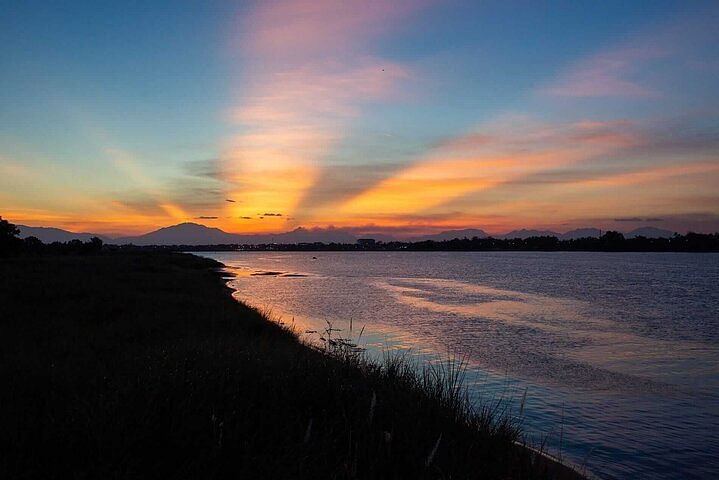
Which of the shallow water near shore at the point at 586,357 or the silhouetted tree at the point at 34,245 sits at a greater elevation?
the silhouetted tree at the point at 34,245

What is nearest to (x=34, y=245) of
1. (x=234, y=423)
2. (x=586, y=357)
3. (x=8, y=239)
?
(x=8, y=239)

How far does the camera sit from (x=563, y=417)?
14594mm

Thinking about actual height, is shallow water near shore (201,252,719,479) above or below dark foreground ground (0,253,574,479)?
below

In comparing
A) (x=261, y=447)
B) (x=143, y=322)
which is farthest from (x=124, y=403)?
(x=143, y=322)

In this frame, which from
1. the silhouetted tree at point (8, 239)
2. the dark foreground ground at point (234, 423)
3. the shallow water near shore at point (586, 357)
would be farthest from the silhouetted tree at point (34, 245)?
the dark foreground ground at point (234, 423)

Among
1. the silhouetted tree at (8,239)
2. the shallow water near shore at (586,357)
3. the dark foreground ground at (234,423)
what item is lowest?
the shallow water near shore at (586,357)

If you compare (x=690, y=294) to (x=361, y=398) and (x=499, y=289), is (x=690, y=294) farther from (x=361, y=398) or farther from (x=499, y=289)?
(x=361, y=398)

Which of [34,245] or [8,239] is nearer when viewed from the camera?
[8,239]

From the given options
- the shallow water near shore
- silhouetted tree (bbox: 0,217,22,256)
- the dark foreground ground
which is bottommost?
the shallow water near shore

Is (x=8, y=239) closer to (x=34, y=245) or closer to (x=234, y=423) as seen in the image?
(x=34, y=245)

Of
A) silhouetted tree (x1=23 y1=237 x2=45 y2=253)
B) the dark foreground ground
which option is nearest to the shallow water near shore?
the dark foreground ground

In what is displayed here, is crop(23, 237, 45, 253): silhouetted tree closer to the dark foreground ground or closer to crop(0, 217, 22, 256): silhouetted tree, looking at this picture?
crop(0, 217, 22, 256): silhouetted tree

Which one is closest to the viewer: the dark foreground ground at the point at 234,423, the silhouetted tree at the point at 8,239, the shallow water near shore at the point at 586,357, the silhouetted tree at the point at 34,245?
the dark foreground ground at the point at 234,423

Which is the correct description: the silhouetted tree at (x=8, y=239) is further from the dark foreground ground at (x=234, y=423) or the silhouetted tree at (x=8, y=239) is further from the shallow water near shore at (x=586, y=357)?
the dark foreground ground at (x=234, y=423)
